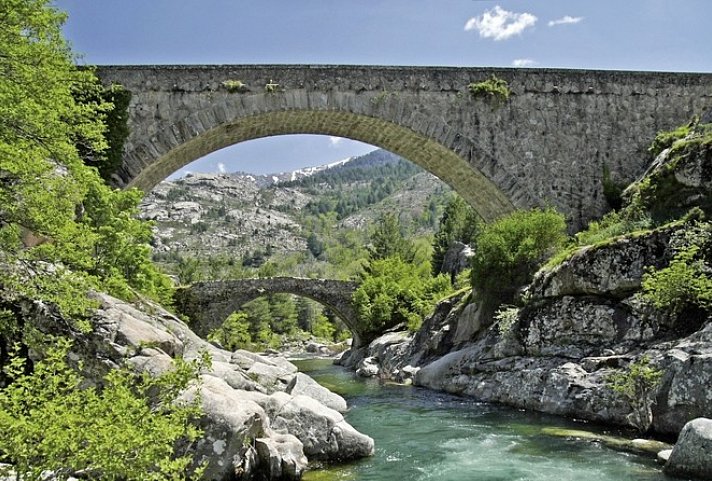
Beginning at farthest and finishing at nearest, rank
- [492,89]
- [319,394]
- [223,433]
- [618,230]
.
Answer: [492,89] < [618,230] < [319,394] < [223,433]

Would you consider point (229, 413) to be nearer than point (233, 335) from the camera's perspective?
Yes

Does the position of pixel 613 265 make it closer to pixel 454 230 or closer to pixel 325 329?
pixel 454 230

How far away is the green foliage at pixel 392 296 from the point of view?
116 feet

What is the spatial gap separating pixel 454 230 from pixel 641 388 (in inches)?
1936

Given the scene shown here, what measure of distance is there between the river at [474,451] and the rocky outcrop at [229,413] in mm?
523

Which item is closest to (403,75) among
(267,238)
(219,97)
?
(219,97)

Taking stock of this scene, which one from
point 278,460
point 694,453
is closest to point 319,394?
point 278,460

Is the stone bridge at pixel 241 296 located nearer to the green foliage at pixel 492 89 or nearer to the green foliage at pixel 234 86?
the green foliage at pixel 492 89

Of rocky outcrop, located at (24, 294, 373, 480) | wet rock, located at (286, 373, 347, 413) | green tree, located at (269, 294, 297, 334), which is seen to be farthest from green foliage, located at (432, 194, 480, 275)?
rocky outcrop, located at (24, 294, 373, 480)

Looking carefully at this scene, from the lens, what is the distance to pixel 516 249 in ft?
61.6

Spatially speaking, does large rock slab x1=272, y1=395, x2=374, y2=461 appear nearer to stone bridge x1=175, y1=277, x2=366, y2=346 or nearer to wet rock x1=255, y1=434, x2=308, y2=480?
wet rock x1=255, y1=434, x2=308, y2=480

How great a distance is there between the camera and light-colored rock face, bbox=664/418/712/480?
26.3 feet

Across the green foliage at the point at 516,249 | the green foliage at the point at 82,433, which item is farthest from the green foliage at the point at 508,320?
the green foliage at the point at 82,433

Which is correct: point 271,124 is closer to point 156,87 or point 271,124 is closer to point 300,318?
point 156,87
